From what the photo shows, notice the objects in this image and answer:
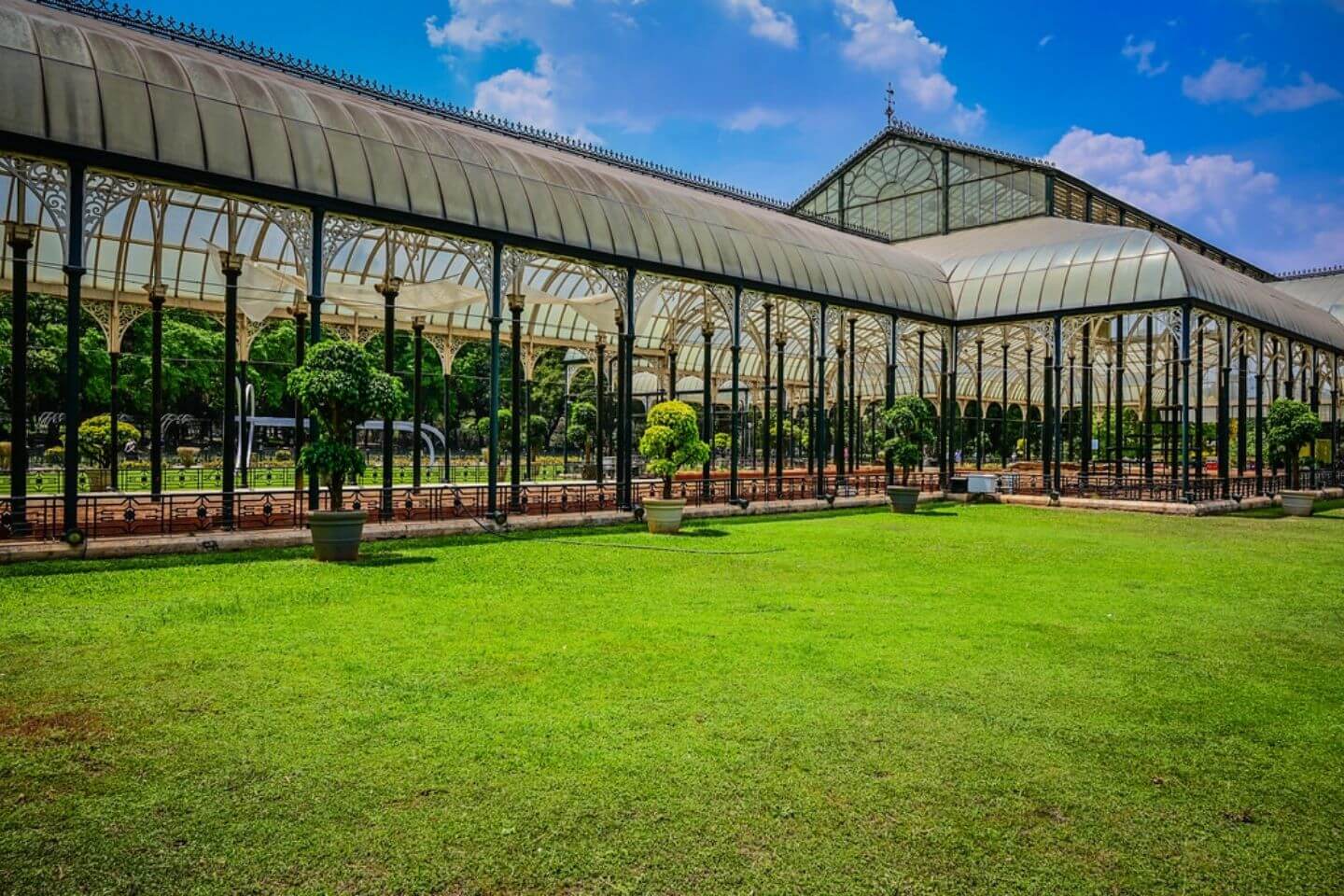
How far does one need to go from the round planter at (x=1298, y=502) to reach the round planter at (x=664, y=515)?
18224 millimetres

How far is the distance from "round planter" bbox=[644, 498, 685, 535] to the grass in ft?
22.1

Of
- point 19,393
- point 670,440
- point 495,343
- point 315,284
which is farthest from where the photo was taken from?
point 670,440

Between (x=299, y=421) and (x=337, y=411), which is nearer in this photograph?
(x=337, y=411)

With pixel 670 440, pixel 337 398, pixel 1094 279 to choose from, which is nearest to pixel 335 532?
pixel 337 398

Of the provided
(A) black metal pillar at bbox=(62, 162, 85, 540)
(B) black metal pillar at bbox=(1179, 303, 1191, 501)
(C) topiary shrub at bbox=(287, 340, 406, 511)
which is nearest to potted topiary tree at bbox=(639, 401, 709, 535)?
(C) topiary shrub at bbox=(287, 340, 406, 511)

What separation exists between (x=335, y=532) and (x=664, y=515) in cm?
695

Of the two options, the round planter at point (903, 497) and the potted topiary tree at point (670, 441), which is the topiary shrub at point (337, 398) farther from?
the round planter at point (903, 497)

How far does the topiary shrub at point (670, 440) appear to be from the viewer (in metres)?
18.5

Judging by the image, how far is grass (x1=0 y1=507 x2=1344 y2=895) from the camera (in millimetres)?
3947

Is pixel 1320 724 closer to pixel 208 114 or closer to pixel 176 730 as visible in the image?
pixel 176 730

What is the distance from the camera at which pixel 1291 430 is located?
2655cm

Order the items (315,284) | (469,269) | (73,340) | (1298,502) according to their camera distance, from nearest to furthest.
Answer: (73,340) < (315,284) < (1298,502) < (469,269)

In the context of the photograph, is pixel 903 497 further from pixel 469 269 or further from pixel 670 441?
pixel 469 269

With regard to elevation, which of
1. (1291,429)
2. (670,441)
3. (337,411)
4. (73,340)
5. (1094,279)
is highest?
(1094,279)
